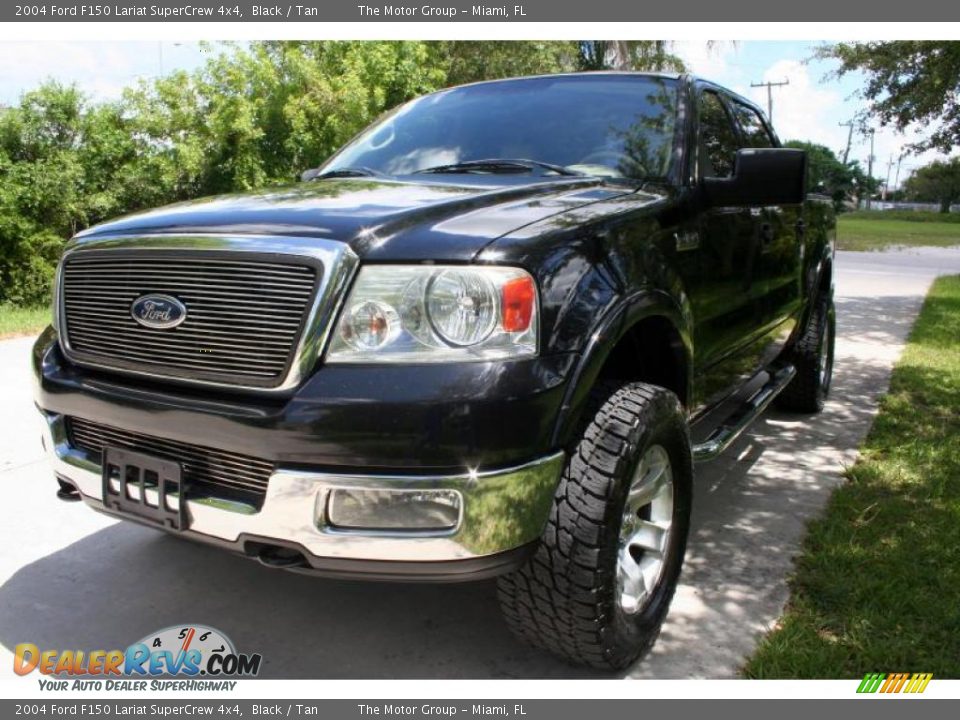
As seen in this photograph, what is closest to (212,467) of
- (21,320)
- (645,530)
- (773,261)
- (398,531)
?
(398,531)

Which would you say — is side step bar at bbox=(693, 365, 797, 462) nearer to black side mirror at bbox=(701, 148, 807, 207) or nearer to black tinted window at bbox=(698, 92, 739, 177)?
black side mirror at bbox=(701, 148, 807, 207)

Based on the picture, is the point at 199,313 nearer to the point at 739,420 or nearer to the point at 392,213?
the point at 392,213

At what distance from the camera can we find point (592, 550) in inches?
83.6

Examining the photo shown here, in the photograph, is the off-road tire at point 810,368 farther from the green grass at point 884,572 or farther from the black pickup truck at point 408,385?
the black pickup truck at point 408,385

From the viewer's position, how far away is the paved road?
8.25ft

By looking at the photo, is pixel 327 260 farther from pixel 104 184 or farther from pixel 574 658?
pixel 104 184

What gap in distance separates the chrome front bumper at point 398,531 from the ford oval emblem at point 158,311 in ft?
1.67

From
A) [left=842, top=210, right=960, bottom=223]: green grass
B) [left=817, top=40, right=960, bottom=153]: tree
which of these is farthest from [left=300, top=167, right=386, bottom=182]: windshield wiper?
[left=842, top=210, right=960, bottom=223]: green grass

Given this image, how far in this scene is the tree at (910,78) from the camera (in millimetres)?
9805

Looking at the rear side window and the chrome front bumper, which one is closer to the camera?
the chrome front bumper

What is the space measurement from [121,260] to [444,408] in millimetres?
A: 1113

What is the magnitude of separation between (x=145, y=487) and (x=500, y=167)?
5.48 feet

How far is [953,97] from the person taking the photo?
35.1 ft

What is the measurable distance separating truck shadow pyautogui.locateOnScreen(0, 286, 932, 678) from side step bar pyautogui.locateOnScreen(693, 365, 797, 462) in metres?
0.44
